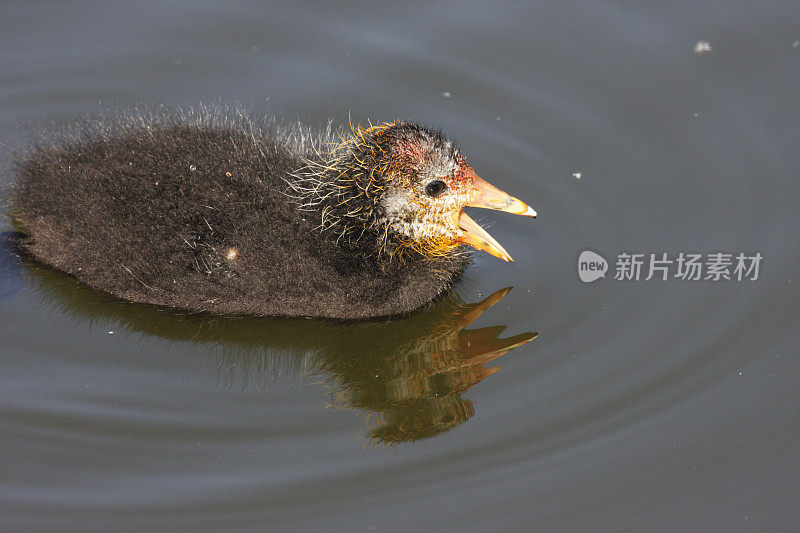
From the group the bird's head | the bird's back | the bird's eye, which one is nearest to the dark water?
the bird's back

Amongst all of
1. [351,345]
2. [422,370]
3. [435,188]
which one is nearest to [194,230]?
[351,345]

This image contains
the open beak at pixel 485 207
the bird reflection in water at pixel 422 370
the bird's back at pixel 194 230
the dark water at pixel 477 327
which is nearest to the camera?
the dark water at pixel 477 327

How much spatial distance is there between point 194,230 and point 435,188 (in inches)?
49.7

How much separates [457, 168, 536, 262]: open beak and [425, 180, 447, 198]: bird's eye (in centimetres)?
18

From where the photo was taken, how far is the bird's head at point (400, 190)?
5.01 metres

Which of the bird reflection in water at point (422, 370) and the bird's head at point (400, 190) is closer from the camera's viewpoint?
the bird reflection in water at point (422, 370)

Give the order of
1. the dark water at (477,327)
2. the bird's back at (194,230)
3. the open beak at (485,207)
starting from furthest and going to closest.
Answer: the open beak at (485,207) < the bird's back at (194,230) < the dark water at (477,327)

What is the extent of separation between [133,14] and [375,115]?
85.5 inches

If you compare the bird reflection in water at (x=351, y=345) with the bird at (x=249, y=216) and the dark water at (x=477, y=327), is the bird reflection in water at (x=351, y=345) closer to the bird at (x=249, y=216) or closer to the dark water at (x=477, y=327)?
the dark water at (x=477, y=327)

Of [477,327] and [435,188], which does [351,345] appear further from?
[435,188]

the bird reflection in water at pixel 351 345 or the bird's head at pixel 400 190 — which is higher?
the bird's head at pixel 400 190

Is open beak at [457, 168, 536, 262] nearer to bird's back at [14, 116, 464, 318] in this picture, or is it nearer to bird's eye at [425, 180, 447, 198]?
bird's eye at [425, 180, 447, 198]

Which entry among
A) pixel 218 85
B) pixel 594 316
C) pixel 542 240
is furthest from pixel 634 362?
pixel 218 85

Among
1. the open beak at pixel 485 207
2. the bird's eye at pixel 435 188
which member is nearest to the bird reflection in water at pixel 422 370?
the open beak at pixel 485 207
